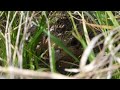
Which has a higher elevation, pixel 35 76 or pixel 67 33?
pixel 67 33

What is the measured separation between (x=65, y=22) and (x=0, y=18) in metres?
0.28
